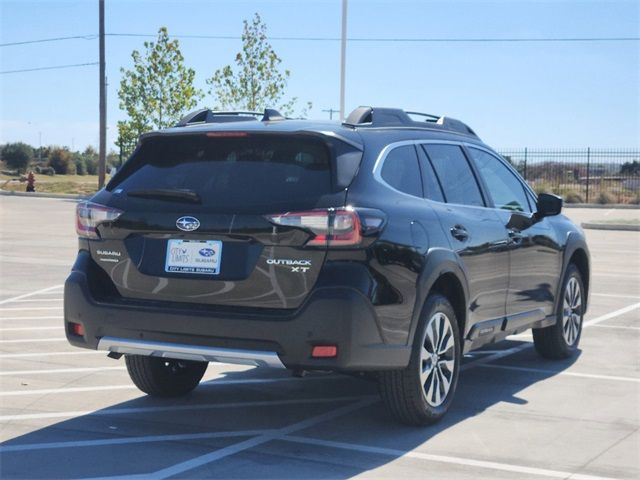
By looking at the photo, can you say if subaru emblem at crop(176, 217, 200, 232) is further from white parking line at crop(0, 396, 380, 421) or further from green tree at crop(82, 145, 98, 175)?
green tree at crop(82, 145, 98, 175)

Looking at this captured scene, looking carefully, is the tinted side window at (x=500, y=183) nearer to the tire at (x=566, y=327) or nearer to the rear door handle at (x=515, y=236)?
the rear door handle at (x=515, y=236)

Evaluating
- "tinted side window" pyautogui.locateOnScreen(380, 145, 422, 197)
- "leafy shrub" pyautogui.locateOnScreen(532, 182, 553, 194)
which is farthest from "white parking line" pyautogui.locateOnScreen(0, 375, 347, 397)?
"leafy shrub" pyautogui.locateOnScreen(532, 182, 553, 194)

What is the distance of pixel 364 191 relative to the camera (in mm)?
5941

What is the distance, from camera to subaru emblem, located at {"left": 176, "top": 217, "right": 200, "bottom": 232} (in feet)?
19.5

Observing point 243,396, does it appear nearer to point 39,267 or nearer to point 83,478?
point 83,478

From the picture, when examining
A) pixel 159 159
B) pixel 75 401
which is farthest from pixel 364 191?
pixel 75 401

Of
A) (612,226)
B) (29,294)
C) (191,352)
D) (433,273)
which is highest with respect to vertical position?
(433,273)

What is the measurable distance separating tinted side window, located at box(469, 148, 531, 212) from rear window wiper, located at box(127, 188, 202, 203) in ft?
8.16

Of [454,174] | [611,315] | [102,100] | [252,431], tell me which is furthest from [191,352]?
[102,100]

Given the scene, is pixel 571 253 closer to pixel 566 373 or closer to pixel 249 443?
pixel 566 373

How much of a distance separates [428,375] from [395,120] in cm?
170

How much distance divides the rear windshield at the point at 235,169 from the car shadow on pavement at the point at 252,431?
53.8 inches

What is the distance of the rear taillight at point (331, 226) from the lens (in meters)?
5.71

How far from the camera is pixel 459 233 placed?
6832 millimetres
